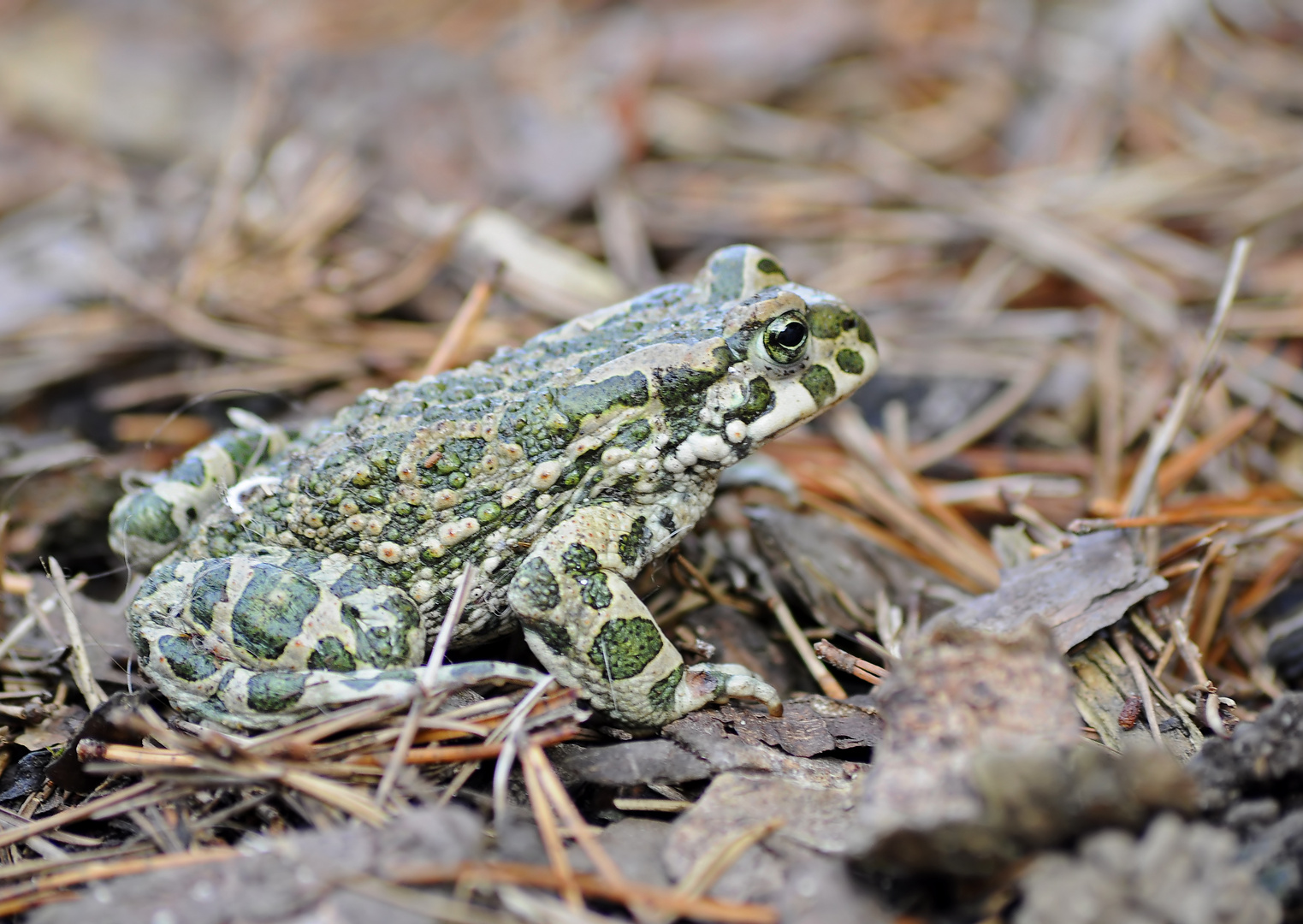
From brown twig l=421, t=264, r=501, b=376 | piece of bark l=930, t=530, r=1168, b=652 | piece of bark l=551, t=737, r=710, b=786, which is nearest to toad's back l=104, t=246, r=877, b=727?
piece of bark l=551, t=737, r=710, b=786

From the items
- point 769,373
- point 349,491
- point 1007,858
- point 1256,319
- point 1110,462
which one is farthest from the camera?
point 1256,319

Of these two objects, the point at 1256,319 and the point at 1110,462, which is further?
the point at 1256,319

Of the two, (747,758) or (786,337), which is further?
(786,337)

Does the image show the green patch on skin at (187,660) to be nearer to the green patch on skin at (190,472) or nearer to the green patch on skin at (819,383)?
the green patch on skin at (190,472)

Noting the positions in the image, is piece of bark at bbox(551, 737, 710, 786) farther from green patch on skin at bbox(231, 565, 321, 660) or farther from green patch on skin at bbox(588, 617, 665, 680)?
green patch on skin at bbox(231, 565, 321, 660)

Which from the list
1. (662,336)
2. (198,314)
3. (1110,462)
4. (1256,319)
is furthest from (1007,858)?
(198,314)

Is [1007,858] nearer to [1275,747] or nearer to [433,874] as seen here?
[1275,747]

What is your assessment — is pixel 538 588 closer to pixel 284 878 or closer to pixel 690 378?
pixel 690 378

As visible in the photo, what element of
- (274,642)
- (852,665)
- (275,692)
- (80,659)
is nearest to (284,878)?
(275,692)
